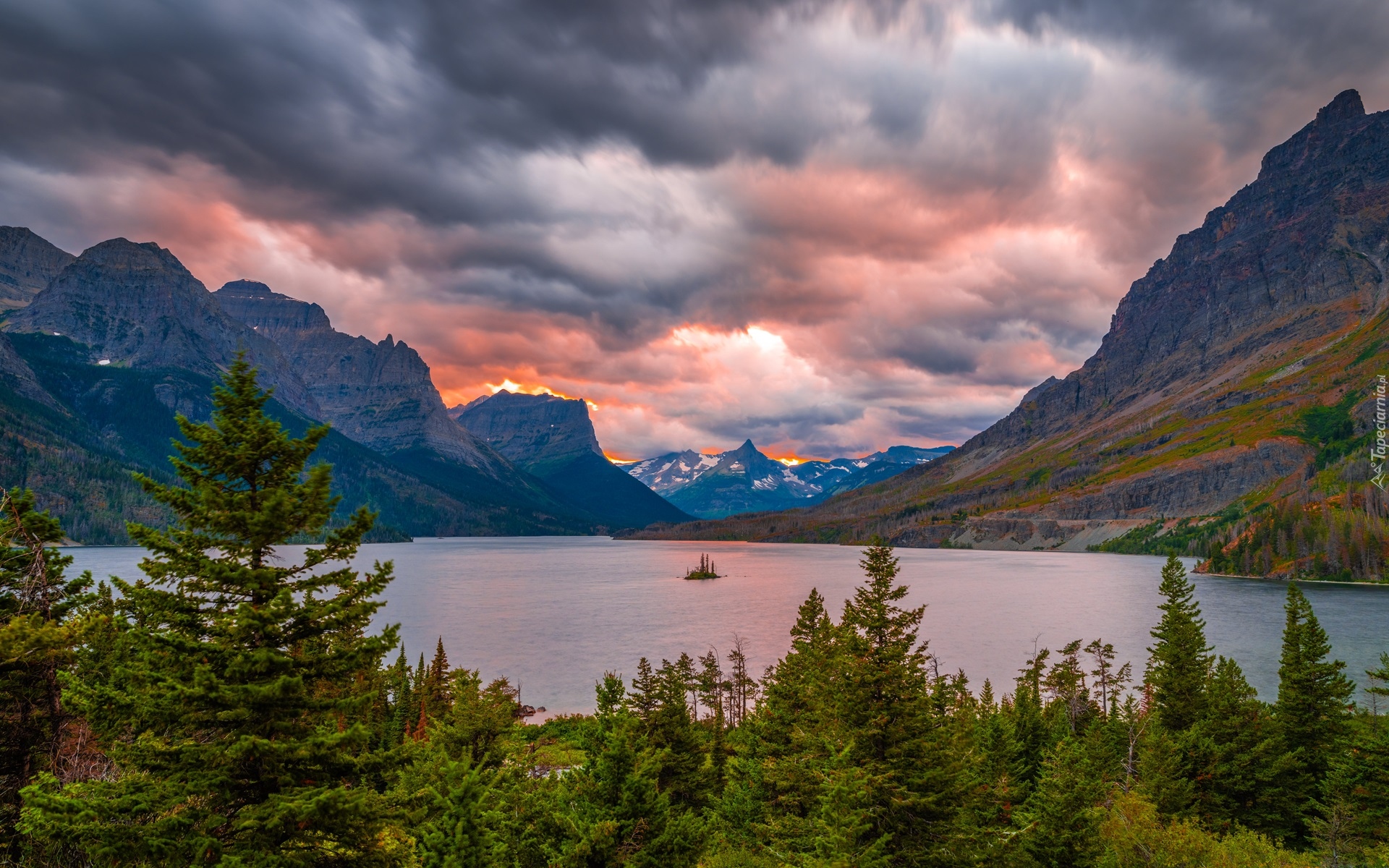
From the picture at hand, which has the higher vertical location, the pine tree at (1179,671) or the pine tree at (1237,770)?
the pine tree at (1179,671)

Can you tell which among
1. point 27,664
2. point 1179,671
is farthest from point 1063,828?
point 27,664

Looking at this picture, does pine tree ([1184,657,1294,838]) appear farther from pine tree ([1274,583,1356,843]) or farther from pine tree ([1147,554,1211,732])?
pine tree ([1147,554,1211,732])

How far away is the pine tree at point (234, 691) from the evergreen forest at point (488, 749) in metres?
0.07

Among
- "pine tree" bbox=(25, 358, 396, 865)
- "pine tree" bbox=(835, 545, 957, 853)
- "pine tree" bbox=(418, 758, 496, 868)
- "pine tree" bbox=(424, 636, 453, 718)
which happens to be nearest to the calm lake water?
"pine tree" bbox=(424, 636, 453, 718)

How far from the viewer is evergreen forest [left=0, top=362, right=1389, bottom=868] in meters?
13.9

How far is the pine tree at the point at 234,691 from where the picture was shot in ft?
43.3

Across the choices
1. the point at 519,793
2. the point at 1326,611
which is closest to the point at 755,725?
the point at 519,793

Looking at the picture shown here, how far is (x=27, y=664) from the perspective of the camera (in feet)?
63.4

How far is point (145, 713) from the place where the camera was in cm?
1367

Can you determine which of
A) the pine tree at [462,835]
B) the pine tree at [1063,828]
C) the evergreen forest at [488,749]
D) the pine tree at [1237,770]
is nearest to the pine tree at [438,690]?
the evergreen forest at [488,749]

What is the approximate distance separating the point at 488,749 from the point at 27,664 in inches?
1206

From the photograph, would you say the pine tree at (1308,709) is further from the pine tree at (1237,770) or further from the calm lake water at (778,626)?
the calm lake water at (778,626)

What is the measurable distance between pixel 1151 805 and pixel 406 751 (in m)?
35.2

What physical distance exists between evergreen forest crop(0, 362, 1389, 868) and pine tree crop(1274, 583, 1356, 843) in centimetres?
17
